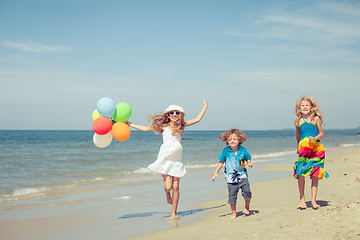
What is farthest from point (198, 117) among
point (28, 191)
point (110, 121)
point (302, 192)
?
point (28, 191)

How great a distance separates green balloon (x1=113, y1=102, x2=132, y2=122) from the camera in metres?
6.06


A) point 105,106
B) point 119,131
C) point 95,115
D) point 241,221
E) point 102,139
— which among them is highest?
point 105,106

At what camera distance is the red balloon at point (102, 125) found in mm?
5895

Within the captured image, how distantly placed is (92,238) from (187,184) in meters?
4.97

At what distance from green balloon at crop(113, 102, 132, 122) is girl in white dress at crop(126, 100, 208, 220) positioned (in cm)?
33

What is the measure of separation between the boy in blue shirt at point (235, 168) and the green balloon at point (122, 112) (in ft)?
5.48

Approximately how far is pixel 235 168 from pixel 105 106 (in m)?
2.24

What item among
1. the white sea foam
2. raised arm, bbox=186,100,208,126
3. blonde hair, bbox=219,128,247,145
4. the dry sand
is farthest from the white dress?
the white sea foam

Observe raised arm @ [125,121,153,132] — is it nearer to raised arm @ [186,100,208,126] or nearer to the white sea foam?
raised arm @ [186,100,208,126]

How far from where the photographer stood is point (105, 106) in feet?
19.3

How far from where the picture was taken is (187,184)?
32.0 ft

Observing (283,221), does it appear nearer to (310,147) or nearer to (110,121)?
(310,147)

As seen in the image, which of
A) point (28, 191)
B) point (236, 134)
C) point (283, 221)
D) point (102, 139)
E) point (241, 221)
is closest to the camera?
point (283, 221)

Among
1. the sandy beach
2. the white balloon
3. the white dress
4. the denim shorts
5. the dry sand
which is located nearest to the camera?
the dry sand
